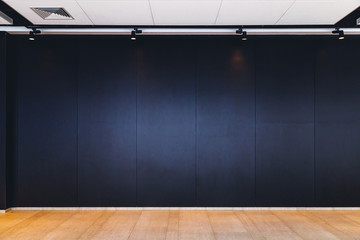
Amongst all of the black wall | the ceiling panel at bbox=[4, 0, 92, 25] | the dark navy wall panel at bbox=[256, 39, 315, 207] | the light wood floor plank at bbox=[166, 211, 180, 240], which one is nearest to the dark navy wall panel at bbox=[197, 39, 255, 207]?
the black wall

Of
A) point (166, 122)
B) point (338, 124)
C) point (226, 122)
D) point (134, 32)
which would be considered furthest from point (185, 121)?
point (338, 124)

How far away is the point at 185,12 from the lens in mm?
5473

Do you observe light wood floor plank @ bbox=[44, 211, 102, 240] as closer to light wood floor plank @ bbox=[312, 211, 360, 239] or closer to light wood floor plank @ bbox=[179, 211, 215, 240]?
light wood floor plank @ bbox=[179, 211, 215, 240]

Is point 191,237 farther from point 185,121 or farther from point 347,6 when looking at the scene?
point 347,6

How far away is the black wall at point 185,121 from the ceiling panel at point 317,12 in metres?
0.74

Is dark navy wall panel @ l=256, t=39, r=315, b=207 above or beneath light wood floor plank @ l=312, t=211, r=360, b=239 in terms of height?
above

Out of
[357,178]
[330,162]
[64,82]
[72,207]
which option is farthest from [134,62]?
[357,178]

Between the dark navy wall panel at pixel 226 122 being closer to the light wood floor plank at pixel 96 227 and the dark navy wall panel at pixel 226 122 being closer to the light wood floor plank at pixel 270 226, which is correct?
the light wood floor plank at pixel 270 226

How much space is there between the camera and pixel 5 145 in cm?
639

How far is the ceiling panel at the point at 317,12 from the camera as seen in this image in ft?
16.8

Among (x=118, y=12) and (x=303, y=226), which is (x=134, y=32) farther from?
(x=303, y=226)

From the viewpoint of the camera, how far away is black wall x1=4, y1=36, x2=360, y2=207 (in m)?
6.57

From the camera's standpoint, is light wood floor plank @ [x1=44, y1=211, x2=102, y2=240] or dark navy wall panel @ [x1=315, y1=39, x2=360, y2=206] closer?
light wood floor plank @ [x1=44, y1=211, x2=102, y2=240]

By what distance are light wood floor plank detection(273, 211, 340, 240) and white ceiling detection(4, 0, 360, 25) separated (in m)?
3.31
